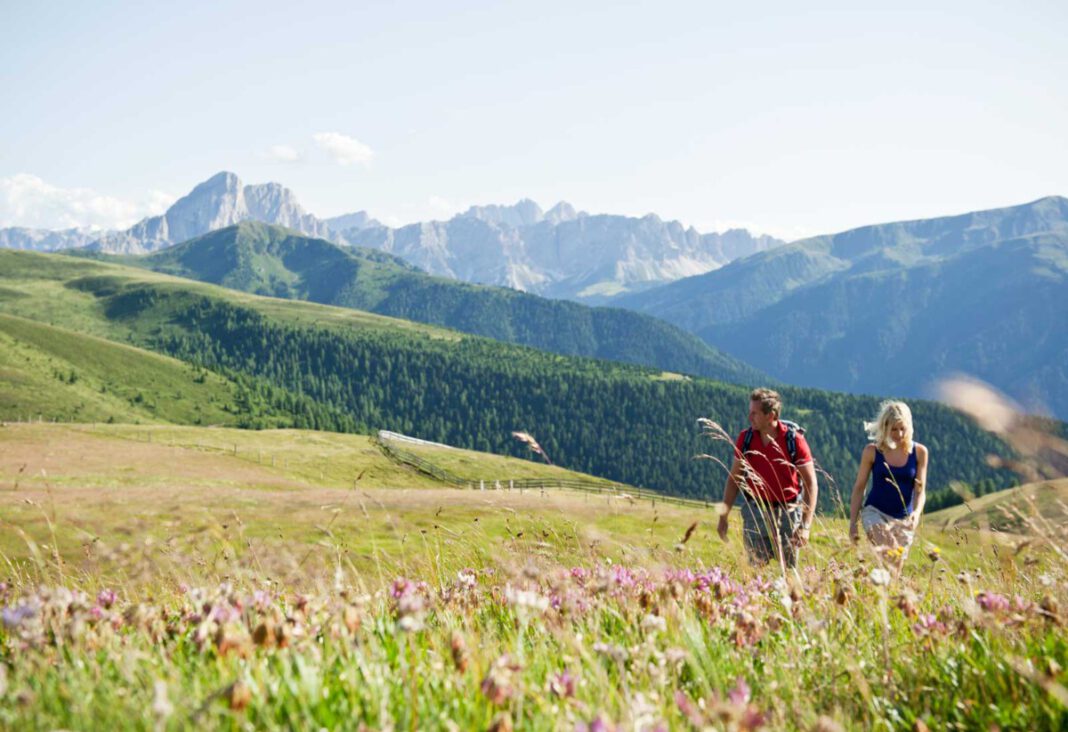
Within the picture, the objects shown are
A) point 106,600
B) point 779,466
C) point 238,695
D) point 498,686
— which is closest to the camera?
point 238,695

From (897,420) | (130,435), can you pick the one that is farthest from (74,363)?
(897,420)

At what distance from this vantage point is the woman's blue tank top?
8812 mm

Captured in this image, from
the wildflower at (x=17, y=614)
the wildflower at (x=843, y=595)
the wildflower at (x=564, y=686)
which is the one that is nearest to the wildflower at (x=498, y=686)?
the wildflower at (x=564, y=686)

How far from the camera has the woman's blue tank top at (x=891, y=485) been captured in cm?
881

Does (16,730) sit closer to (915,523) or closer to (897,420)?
(915,523)

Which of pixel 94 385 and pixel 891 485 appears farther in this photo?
pixel 94 385

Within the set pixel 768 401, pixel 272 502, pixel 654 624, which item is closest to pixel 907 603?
pixel 654 624

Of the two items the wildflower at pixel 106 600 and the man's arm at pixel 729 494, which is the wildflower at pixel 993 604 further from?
the wildflower at pixel 106 600

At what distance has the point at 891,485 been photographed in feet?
28.8

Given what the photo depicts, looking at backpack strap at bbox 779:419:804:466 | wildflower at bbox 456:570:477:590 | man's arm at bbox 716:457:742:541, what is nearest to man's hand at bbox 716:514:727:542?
man's arm at bbox 716:457:742:541

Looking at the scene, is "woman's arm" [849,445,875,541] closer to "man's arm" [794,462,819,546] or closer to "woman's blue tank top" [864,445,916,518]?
"woman's blue tank top" [864,445,916,518]

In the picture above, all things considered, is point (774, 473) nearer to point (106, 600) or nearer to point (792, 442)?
point (792, 442)

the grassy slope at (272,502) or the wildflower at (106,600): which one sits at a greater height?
the wildflower at (106,600)

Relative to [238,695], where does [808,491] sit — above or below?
below
